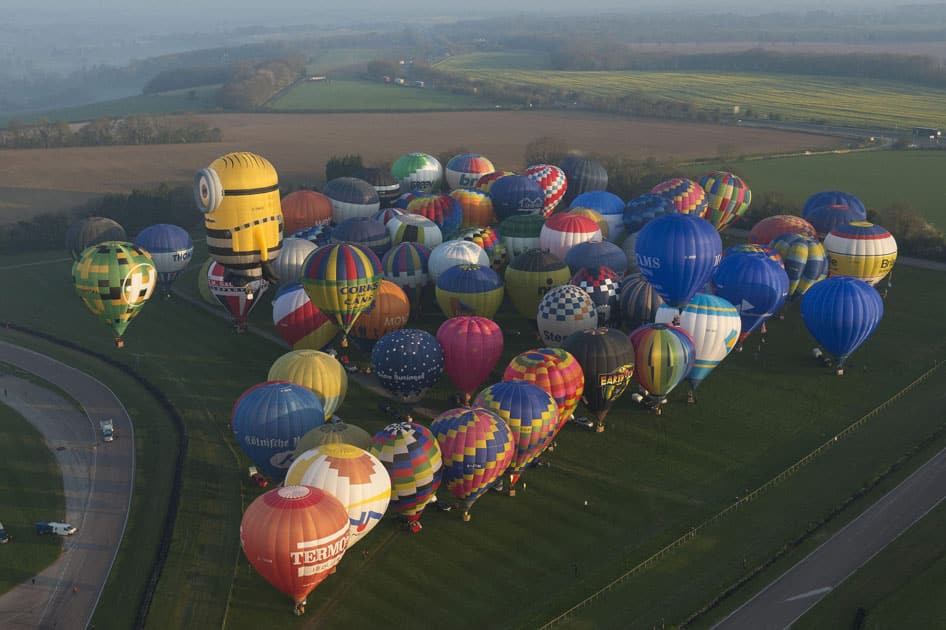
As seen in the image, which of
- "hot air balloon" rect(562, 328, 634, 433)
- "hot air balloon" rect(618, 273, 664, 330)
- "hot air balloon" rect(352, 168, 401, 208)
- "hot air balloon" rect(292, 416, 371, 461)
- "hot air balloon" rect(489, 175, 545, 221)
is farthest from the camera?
"hot air balloon" rect(352, 168, 401, 208)

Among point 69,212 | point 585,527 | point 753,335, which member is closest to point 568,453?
point 585,527

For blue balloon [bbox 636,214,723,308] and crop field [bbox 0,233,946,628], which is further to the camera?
blue balloon [bbox 636,214,723,308]

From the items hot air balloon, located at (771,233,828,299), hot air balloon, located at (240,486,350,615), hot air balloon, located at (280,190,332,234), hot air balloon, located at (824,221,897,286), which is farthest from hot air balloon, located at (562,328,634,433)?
hot air balloon, located at (280,190,332,234)

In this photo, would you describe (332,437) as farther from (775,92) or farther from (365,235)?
(775,92)

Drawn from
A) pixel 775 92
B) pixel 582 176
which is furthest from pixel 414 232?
pixel 775 92

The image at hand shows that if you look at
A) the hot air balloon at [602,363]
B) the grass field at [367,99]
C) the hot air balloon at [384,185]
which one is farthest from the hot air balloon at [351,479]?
the grass field at [367,99]

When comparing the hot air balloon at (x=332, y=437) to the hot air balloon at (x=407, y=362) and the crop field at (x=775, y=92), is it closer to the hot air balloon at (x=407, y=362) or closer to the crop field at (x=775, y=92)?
the hot air balloon at (x=407, y=362)

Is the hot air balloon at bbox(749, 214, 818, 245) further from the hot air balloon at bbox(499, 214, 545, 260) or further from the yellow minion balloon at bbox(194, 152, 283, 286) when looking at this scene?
the yellow minion balloon at bbox(194, 152, 283, 286)
